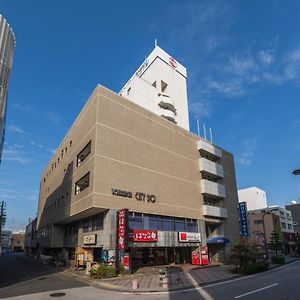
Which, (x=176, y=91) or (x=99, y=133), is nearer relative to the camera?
(x=99, y=133)

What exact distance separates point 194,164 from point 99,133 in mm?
17902

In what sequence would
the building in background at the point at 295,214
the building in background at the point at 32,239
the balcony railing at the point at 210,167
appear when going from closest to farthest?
the balcony railing at the point at 210,167
the building in background at the point at 32,239
the building in background at the point at 295,214

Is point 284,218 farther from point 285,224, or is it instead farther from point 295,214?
point 295,214

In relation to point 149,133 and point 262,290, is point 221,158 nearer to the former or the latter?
point 149,133

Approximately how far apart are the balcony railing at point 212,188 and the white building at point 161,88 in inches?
603

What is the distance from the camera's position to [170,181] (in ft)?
127

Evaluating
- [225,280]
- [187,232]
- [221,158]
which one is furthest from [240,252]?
[221,158]

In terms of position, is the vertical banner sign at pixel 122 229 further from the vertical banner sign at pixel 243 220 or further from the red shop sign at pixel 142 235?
the vertical banner sign at pixel 243 220

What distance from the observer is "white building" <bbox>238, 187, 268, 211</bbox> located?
3976 inches

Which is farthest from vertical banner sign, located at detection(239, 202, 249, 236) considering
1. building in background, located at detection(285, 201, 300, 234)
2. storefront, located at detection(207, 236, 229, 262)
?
building in background, located at detection(285, 201, 300, 234)

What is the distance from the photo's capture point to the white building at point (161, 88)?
52.8m

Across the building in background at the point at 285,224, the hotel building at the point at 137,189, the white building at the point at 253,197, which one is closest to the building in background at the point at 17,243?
the hotel building at the point at 137,189

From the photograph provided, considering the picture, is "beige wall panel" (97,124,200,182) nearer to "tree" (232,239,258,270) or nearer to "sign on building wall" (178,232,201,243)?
"sign on building wall" (178,232,201,243)

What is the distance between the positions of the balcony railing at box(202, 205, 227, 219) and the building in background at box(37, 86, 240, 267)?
0.51 ft
